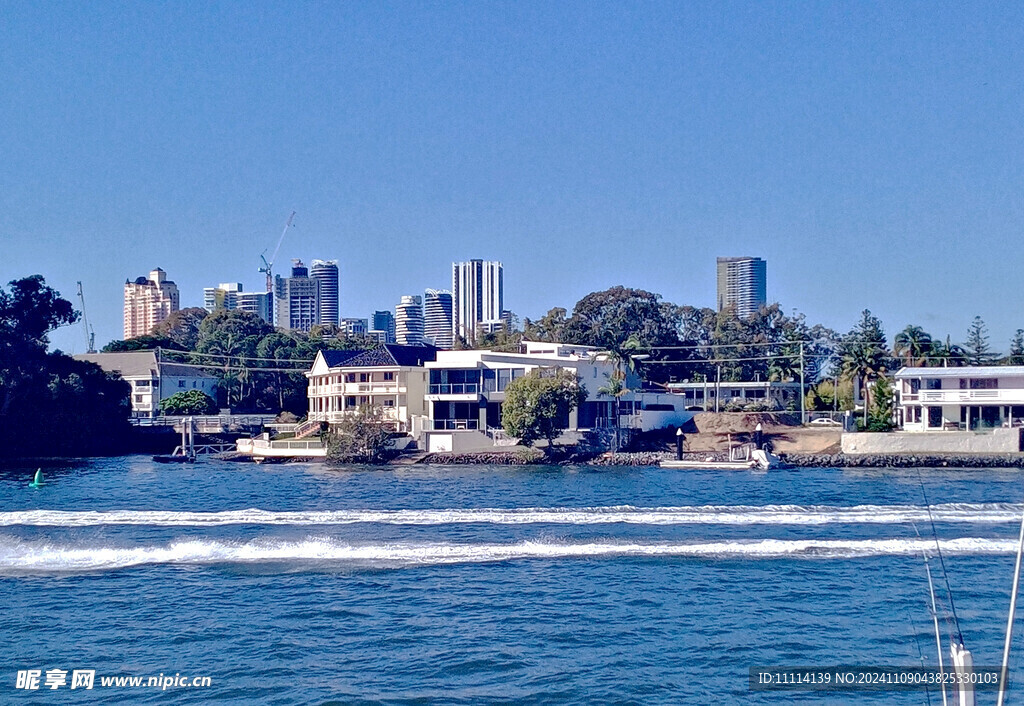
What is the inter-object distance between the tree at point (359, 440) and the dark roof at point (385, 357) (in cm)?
775

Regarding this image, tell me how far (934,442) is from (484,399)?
28.2m

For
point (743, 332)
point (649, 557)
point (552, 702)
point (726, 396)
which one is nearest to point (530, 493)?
point (649, 557)

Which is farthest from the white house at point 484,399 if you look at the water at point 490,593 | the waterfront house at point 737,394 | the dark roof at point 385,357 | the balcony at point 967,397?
the water at point 490,593

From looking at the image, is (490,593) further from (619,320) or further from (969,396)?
(619,320)

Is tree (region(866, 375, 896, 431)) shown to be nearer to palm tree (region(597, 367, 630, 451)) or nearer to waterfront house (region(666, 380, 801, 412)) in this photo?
waterfront house (region(666, 380, 801, 412))

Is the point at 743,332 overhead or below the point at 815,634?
overhead

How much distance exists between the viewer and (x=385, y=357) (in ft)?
235

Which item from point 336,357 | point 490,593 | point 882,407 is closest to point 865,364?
point 882,407

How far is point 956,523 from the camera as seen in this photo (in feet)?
97.2

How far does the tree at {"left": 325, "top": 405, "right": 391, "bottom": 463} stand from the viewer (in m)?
62.7

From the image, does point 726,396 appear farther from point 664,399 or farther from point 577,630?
point 577,630

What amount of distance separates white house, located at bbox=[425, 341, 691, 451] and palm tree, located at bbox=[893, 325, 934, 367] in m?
19.9

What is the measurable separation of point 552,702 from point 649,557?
10577 millimetres

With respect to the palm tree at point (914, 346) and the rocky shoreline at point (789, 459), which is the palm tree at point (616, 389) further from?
the palm tree at point (914, 346)
